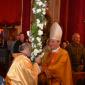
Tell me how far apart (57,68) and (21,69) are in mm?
1131

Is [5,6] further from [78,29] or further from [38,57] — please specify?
[38,57]

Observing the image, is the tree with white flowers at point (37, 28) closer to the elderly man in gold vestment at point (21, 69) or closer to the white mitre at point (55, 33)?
the elderly man in gold vestment at point (21, 69)

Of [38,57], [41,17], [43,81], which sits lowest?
[43,81]

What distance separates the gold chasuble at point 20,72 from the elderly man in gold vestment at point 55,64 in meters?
0.83

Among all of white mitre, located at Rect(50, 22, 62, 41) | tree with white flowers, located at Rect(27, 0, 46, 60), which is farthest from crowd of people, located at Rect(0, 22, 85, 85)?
tree with white flowers, located at Rect(27, 0, 46, 60)

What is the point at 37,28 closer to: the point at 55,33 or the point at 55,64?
the point at 55,64

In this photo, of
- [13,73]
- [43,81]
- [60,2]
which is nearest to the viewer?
[13,73]

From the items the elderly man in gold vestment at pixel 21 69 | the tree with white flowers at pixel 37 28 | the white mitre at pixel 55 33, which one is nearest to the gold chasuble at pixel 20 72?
the elderly man in gold vestment at pixel 21 69

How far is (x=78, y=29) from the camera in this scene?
13.8 meters

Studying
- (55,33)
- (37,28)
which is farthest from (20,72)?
(55,33)

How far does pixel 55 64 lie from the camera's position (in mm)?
7887

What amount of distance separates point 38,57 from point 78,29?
682cm

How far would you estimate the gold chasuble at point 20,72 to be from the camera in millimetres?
6824

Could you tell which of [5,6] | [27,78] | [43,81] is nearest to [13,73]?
[27,78]
